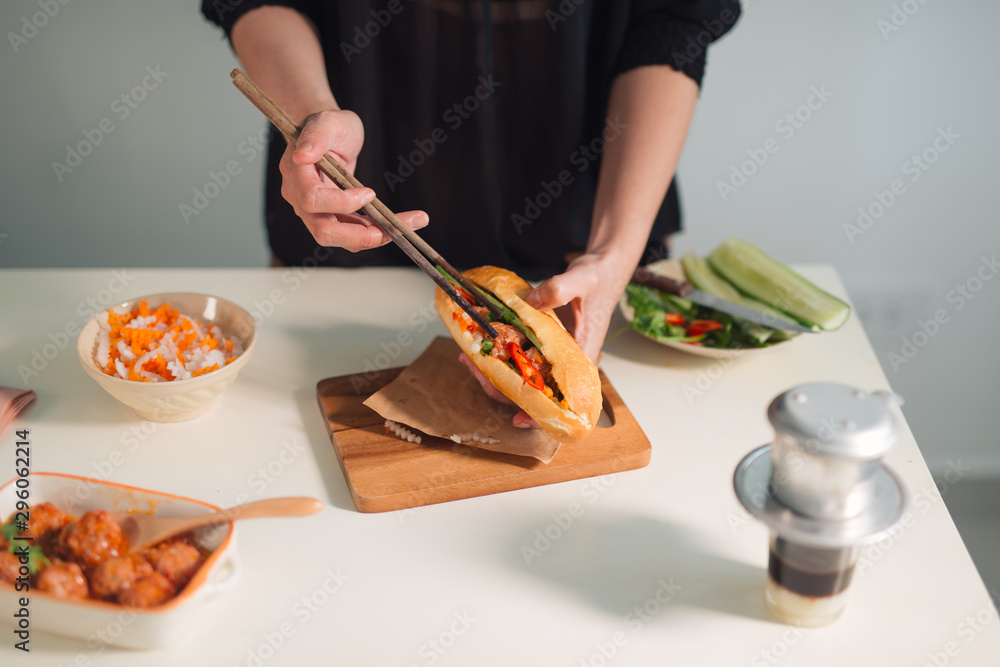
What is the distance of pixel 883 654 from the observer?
3.79 ft

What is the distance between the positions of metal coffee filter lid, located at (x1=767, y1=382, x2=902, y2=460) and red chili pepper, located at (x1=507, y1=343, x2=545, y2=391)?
0.58 m

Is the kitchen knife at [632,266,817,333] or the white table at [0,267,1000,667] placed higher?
the kitchen knife at [632,266,817,333]

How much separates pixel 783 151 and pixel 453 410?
8.47ft

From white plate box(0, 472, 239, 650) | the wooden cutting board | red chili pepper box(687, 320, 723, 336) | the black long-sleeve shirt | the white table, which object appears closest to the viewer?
white plate box(0, 472, 239, 650)

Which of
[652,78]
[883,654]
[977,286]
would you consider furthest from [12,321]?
[977,286]

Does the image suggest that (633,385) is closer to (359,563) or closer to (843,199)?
(359,563)

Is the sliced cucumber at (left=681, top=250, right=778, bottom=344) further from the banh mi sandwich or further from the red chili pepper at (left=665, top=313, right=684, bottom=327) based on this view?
the banh mi sandwich

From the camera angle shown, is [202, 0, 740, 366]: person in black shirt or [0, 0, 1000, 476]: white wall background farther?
[0, 0, 1000, 476]: white wall background

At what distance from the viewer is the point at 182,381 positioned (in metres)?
1.48

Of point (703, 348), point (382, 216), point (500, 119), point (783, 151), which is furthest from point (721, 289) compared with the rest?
point (783, 151)

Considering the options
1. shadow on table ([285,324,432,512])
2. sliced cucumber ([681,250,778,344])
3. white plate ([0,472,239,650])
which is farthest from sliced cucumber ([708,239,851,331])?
white plate ([0,472,239,650])

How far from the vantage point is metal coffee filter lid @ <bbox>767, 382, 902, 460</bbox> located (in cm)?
95

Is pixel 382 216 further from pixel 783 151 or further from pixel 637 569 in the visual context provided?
pixel 783 151

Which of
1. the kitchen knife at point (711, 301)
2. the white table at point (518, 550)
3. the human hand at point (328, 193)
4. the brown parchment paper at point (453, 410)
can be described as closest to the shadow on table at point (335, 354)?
the white table at point (518, 550)
